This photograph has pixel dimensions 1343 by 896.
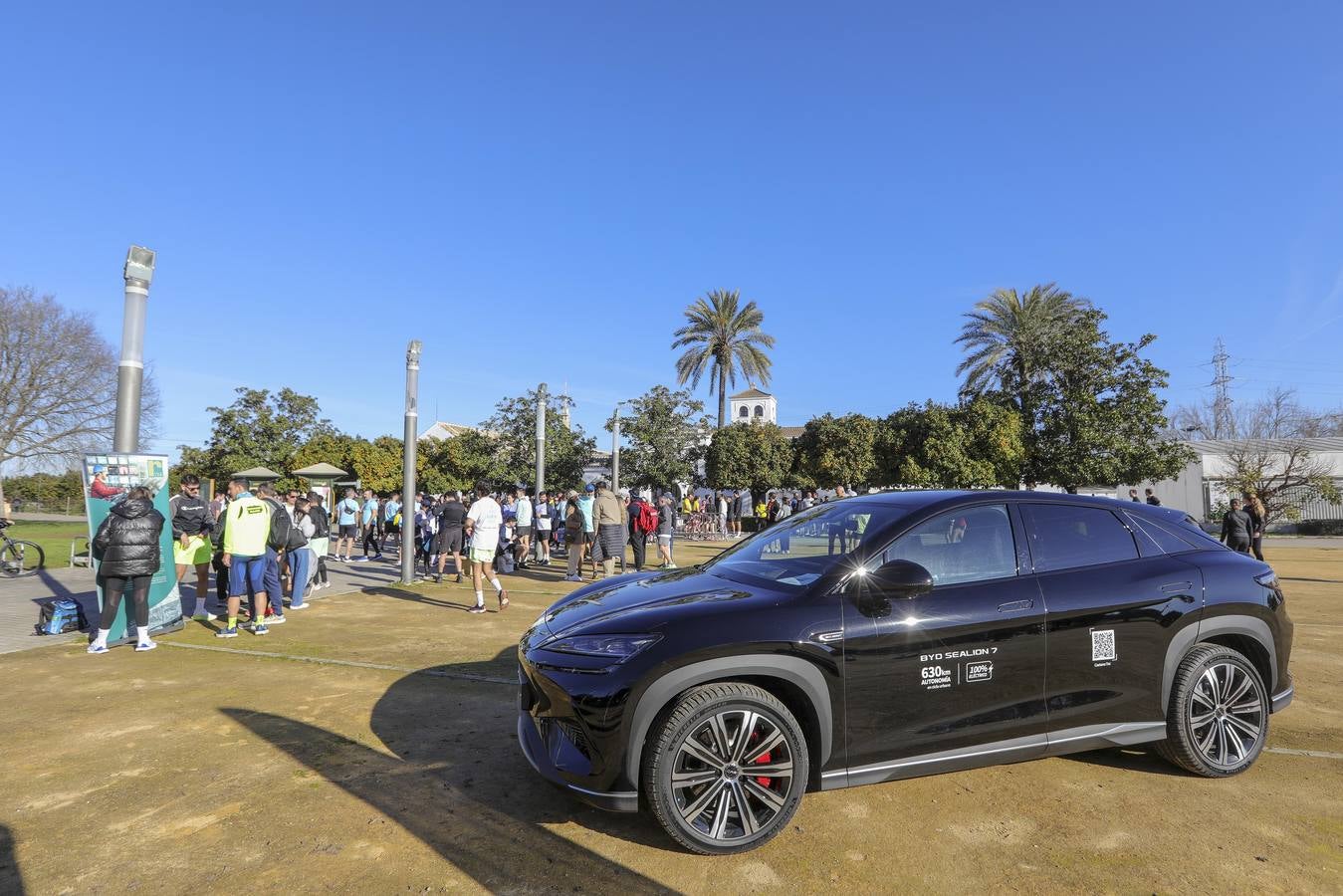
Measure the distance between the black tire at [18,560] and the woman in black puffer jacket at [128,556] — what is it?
833 cm

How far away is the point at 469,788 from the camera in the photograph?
3.69 meters

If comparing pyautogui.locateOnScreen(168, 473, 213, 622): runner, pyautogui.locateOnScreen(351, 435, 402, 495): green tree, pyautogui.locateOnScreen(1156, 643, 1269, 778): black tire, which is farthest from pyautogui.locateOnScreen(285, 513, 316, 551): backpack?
pyautogui.locateOnScreen(351, 435, 402, 495): green tree

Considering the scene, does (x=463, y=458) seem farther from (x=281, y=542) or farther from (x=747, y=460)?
(x=281, y=542)

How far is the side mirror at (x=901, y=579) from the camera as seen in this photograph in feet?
10.6

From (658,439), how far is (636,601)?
34564 millimetres

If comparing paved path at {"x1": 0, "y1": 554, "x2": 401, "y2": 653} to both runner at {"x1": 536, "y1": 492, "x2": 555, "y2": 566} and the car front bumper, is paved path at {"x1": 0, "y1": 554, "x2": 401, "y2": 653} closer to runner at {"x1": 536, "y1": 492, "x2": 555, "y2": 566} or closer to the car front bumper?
runner at {"x1": 536, "y1": 492, "x2": 555, "y2": 566}

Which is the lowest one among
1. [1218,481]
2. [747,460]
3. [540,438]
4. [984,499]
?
[984,499]

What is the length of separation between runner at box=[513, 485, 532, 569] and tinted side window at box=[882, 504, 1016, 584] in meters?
10.9

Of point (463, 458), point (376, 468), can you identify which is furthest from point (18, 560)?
point (376, 468)

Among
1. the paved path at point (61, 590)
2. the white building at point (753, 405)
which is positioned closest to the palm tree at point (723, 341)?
the paved path at point (61, 590)

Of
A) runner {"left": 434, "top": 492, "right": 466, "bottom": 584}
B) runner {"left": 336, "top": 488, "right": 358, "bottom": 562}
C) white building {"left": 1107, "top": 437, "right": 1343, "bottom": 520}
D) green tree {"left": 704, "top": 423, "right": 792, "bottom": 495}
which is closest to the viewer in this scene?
runner {"left": 434, "top": 492, "right": 466, "bottom": 584}

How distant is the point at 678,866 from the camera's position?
9.75ft

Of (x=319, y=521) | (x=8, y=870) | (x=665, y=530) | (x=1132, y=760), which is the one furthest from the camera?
(x=665, y=530)

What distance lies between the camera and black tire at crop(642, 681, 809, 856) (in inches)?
118
